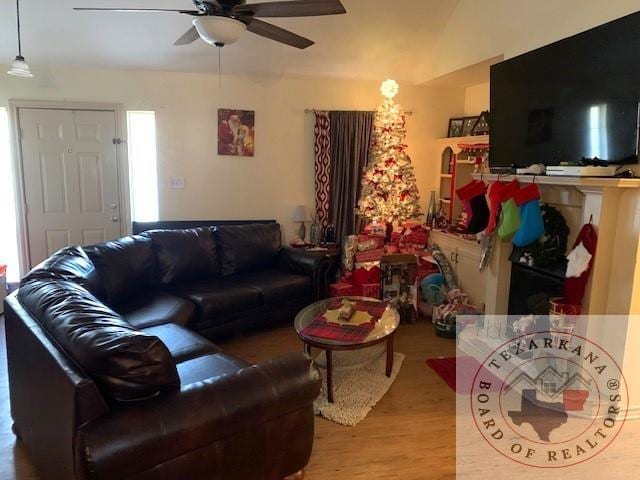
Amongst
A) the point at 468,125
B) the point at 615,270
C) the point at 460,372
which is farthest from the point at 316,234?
the point at 615,270

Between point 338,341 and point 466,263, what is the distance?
213cm

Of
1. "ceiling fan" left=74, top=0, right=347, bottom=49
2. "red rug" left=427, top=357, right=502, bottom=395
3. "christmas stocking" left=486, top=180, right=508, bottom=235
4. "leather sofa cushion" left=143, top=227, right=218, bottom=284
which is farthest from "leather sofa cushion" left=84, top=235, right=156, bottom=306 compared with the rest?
"christmas stocking" left=486, top=180, right=508, bottom=235

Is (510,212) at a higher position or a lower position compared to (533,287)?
higher

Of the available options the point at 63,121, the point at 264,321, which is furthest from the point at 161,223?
the point at 264,321

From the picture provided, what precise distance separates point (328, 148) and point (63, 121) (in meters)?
2.83

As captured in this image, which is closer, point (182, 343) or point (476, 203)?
point (182, 343)

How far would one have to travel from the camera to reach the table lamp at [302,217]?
5.22m

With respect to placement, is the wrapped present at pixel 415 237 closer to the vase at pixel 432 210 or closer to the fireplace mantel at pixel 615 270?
the vase at pixel 432 210

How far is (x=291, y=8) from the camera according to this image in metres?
2.47

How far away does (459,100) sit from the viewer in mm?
5570

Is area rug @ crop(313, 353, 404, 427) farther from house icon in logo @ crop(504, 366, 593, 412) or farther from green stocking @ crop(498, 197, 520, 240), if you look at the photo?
green stocking @ crop(498, 197, 520, 240)

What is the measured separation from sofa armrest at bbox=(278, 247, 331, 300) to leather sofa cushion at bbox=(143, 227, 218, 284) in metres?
0.75

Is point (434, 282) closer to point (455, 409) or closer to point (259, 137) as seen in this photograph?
point (455, 409)

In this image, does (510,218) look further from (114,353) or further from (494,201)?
(114,353)
